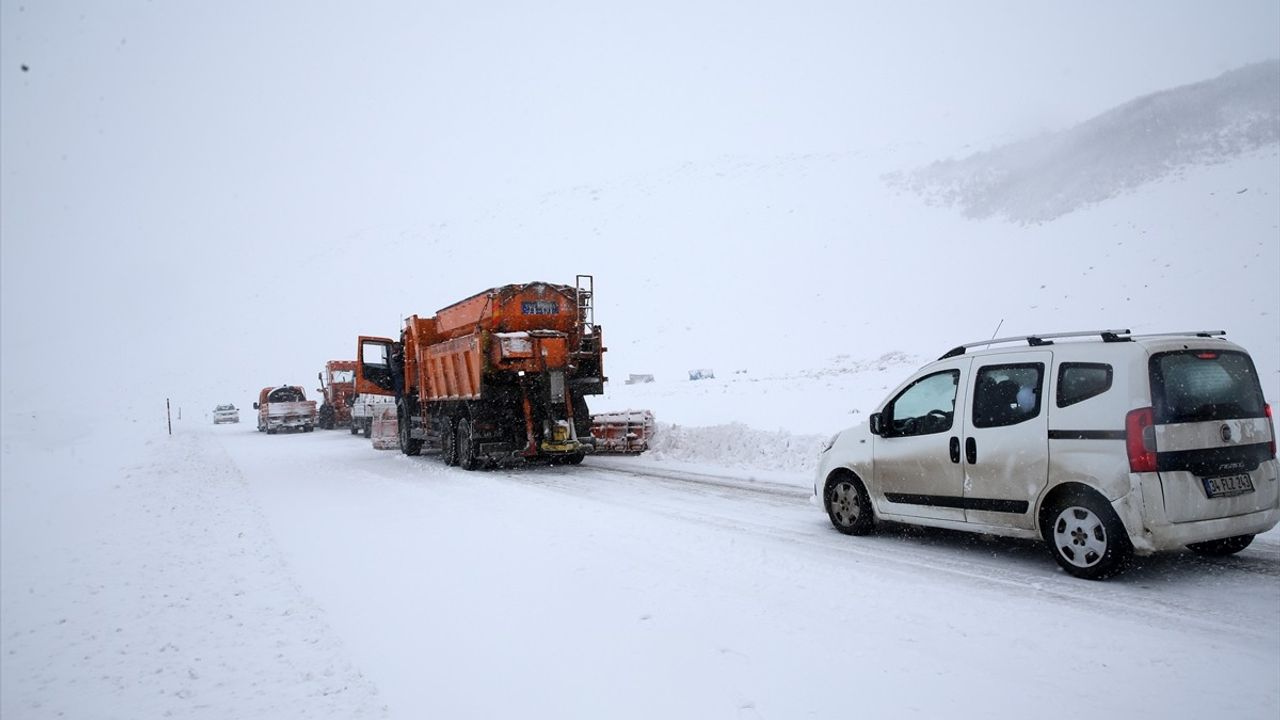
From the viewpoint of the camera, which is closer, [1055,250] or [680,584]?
[680,584]

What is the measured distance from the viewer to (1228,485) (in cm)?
521

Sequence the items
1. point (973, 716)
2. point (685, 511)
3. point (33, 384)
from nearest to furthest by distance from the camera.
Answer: point (973, 716) < point (685, 511) < point (33, 384)

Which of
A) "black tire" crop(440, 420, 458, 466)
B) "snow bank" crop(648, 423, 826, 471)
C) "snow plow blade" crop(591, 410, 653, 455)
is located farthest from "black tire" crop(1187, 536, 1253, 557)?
"black tire" crop(440, 420, 458, 466)

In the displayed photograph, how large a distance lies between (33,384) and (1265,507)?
7374 centimetres

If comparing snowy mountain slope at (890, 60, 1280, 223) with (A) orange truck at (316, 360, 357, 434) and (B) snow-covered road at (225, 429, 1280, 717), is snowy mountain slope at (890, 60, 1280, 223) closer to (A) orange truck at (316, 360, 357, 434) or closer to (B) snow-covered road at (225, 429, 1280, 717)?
(A) orange truck at (316, 360, 357, 434)

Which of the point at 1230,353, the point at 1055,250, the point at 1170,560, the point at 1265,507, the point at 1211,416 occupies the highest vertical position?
the point at 1055,250

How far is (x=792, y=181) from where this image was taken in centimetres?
6875

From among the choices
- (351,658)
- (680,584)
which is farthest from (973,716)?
(351,658)

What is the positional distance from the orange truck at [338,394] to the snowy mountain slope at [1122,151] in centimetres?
4151

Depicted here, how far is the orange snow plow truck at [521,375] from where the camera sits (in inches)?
523

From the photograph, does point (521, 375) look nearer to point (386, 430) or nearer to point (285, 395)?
point (386, 430)

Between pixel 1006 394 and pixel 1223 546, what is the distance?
215 centimetres

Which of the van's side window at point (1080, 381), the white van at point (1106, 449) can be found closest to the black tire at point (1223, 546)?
the white van at point (1106, 449)

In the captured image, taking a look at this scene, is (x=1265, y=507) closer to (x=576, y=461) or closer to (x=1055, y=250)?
(x=576, y=461)
